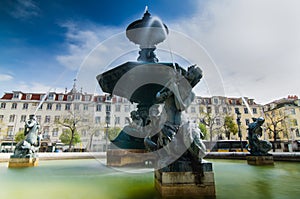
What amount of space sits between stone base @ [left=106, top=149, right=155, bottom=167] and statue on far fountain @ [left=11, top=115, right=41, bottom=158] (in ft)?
11.3

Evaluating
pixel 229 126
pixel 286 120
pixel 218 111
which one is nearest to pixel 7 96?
pixel 218 111

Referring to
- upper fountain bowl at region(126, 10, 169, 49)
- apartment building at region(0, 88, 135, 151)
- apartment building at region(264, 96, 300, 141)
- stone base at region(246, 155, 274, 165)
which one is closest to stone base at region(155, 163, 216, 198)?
stone base at region(246, 155, 274, 165)

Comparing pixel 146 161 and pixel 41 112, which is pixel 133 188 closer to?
pixel 146 161

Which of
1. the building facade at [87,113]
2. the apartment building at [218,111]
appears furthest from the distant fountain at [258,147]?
the building facade at [87,113]

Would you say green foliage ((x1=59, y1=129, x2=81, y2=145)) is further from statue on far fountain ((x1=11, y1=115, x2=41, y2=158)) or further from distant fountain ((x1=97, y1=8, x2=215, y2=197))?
distant fountain ((x1=97, y1=8, x2=215, y2=197))

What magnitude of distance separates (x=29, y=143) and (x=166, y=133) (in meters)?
7.11

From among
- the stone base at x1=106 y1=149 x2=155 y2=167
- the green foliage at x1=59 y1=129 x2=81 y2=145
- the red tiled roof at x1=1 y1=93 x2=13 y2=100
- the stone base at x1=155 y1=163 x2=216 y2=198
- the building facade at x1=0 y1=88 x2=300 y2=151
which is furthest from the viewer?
the red tiled roof at x1=1 y1=93 x2=13 y2=100

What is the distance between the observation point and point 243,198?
262 centimetres

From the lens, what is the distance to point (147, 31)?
9.20 m

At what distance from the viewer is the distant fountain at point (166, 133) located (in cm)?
279

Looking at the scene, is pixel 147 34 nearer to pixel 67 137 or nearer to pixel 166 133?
pixel 166 133

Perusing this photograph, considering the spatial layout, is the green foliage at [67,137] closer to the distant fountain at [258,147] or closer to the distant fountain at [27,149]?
the distant fountain at [27,149]

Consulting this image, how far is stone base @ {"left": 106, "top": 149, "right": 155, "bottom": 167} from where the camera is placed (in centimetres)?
672

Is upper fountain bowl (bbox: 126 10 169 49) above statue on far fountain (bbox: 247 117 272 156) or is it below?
above
